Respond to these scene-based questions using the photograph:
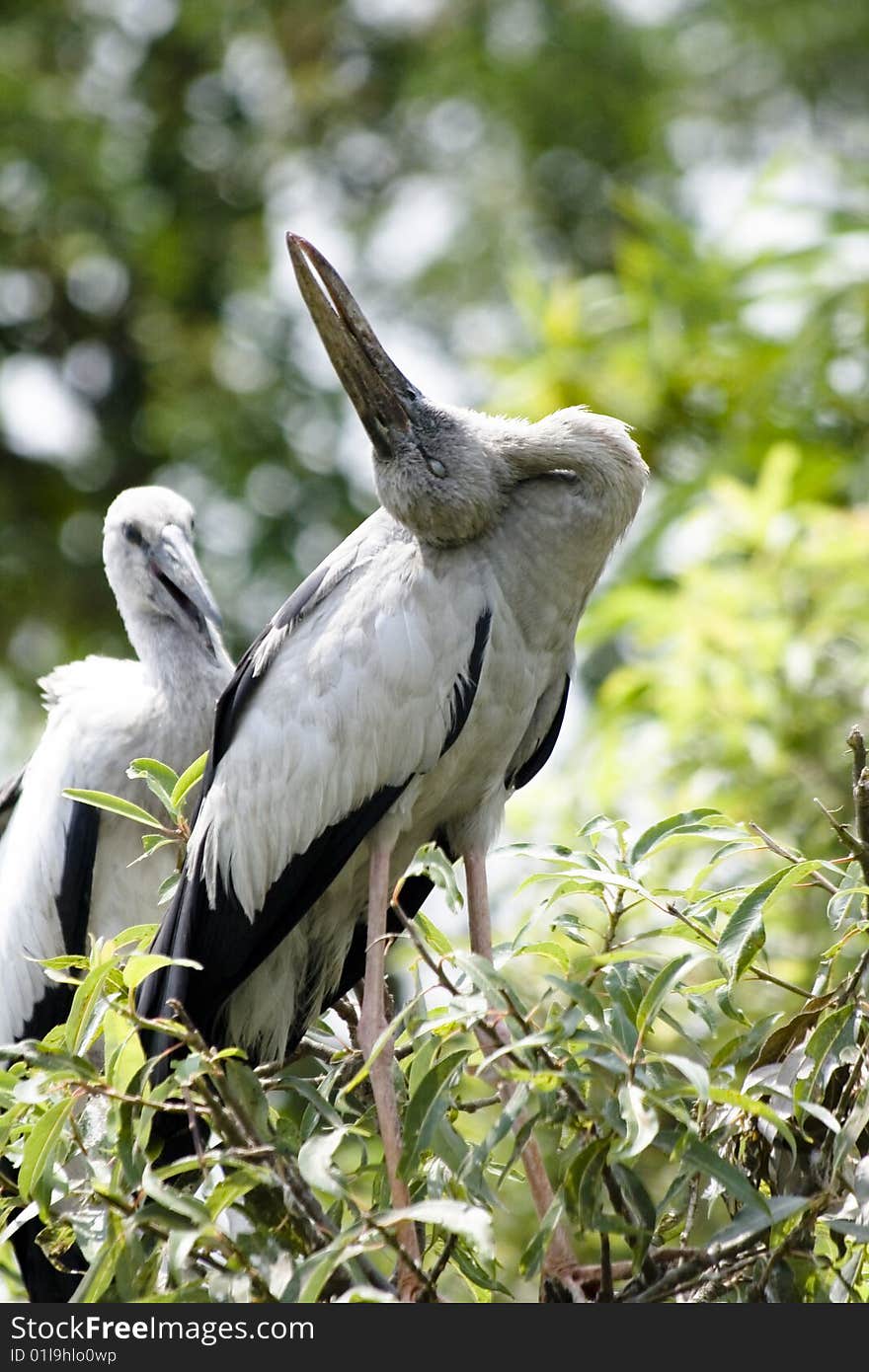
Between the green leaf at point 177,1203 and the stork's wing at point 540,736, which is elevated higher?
the stork's wing at point 540,736

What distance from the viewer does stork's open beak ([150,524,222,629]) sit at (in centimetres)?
379

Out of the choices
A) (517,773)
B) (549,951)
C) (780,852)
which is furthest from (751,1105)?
(517,773)

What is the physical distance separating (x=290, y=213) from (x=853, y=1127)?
9249mm

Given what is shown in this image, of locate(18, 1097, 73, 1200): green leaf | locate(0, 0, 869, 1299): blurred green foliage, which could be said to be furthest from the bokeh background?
locate(18, 1097, 73, 1200): green leaf

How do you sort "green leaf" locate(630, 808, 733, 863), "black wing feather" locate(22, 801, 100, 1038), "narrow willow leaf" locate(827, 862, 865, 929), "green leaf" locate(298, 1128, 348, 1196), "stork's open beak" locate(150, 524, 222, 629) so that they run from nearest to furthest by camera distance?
1. "green leaf" locate(298, 1128, 348, 1196)
2. "narrow willow leaf" locate(827, 862, 865, 929)
3. "green leaf" locate(630, 808, 733, 863)
4. "black wing feather" locate(22, 801, 100, 1038)
5. "stork's open beak" locate(150, 524, 222, 629)

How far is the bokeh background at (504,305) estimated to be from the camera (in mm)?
4973

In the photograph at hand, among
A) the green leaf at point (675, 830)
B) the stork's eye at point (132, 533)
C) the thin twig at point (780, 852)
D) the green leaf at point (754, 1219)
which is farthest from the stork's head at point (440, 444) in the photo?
the green leaf at point (754, 1219)

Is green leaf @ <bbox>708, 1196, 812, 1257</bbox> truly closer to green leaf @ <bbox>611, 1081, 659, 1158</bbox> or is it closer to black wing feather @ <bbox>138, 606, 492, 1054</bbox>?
green leaf @ <bbox>611, 1081, 659, 1158</bbox>

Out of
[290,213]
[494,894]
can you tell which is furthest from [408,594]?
[290,213]

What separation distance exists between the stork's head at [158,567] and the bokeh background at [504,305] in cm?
152

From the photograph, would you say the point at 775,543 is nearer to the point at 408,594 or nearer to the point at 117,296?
the point at 408,594

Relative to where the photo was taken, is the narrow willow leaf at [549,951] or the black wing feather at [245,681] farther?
the black wing feather at [245,681]

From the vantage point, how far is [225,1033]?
3.04m

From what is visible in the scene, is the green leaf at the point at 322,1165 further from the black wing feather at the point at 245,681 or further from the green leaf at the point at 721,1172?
the black wing feather at the point at 245,681
